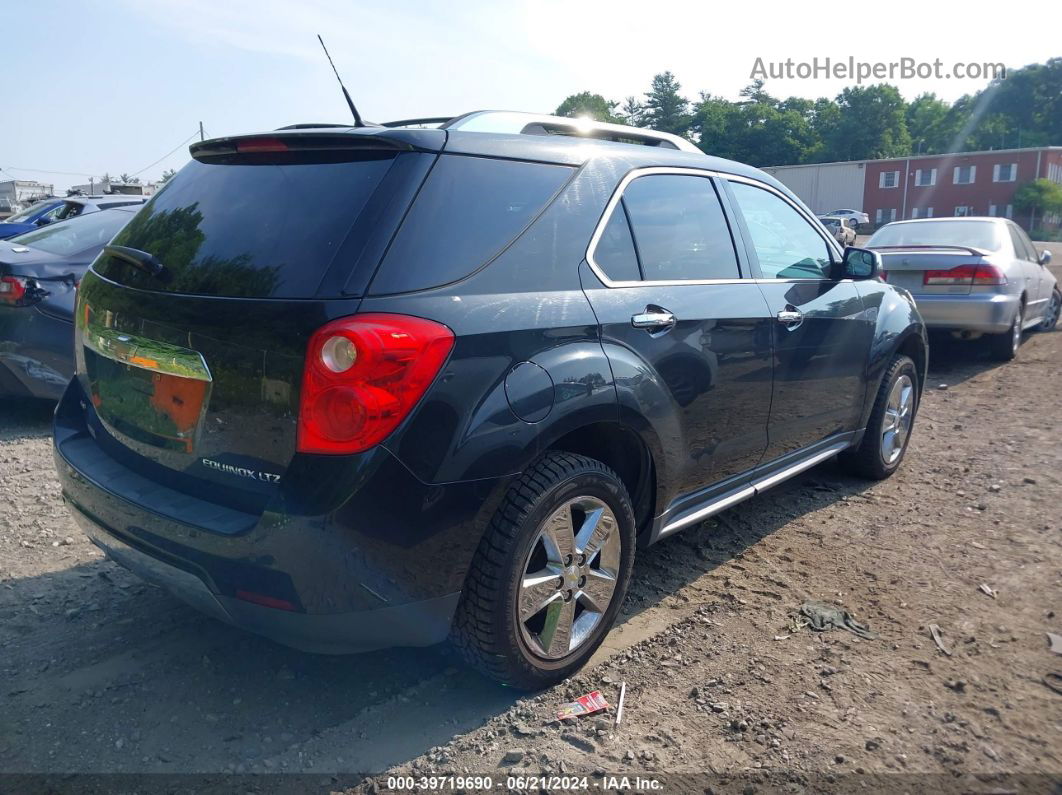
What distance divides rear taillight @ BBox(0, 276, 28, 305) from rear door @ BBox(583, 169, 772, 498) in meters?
4.31

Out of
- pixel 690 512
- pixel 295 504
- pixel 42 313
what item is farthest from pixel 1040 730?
pixel 42 313

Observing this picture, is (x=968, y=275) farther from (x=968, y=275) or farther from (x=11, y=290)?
(x=11, y=290)

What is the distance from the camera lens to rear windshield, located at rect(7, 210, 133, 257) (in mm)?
5973

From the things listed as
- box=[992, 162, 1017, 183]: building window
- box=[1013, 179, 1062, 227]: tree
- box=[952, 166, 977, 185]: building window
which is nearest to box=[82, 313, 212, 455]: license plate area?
box=[1013, 179, 1062, 227]: tree

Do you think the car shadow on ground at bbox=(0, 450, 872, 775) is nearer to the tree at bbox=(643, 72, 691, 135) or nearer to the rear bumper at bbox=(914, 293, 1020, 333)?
the rear bumper at bbox=(914, 293, 1020, 333)

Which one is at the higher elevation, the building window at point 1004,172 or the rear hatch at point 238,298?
the building window at point 1004,172

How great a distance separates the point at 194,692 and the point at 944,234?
29.6 ft

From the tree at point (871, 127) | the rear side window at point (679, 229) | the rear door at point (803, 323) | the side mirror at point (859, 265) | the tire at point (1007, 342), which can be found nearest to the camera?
the rear side window at point (679, 229)

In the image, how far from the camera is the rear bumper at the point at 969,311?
27.8 ft

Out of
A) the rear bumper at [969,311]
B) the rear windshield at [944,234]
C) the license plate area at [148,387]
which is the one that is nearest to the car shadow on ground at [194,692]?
the license plate area at [148,387]

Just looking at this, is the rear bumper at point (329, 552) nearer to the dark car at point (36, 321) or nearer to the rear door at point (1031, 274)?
the dark car at point (36, 321)

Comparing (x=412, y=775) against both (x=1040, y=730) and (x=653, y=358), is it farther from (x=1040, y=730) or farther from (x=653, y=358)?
(x=1040, y=730)

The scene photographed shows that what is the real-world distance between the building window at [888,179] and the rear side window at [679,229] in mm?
64866

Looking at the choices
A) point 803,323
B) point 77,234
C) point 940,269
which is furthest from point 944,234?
point 77,234
